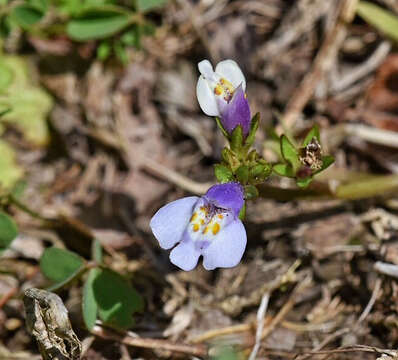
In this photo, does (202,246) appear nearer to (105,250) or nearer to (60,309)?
(60,309)

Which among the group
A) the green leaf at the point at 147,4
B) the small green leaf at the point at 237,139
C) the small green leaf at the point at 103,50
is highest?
the green leaf at the point at 147,4

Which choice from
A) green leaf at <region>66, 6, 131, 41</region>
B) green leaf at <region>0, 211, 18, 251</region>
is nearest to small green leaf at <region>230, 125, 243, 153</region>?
green leaf at <region>0, 211, 18, 251</region>

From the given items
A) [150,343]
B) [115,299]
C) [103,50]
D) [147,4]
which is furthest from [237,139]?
[103,50]

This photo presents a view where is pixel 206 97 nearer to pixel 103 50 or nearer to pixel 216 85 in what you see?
pixel 216 85

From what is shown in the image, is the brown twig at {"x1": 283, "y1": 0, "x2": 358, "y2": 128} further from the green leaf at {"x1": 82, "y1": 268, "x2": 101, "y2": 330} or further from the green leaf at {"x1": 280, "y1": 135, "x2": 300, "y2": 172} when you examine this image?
the green leaf at {"x1": 82, "y1": 268, "x2": 101, "y2": 330}

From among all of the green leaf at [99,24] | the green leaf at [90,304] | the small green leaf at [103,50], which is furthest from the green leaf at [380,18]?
the green leaf at [90,304]

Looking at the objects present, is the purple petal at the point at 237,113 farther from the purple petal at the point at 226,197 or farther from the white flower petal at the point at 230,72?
the purple petal at the point at 226,197

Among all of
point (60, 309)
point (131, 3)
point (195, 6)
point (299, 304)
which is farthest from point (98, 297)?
point (195, 6)
